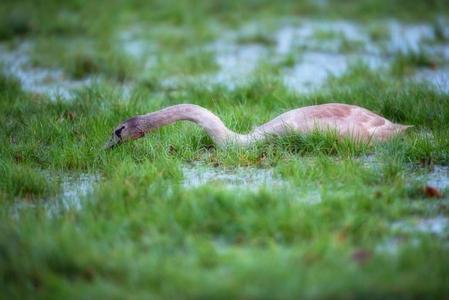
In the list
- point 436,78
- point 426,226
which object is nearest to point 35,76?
point 436,78

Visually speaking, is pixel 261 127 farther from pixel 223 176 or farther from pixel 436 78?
pixel 436 78

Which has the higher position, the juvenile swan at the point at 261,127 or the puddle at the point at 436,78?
the juvenile swan at the point at 261,127

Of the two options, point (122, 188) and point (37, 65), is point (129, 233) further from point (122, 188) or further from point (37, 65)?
point (37, 65)

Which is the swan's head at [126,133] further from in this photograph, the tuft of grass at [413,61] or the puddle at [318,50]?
the tuft of grass at [413,61]

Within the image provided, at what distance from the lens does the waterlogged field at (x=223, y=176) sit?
3.81 metres

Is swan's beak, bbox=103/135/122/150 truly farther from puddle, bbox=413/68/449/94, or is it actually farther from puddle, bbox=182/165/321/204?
puddle, bbox=413/68/449/94

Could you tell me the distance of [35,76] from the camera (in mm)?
9312

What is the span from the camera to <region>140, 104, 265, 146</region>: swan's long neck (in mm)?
6031

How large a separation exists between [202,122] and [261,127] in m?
0.53

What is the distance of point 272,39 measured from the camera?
1103cm

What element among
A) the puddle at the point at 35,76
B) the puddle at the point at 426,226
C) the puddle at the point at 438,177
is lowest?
the puddle at the point at 35,76

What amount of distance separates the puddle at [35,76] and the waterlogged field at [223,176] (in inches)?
1.5

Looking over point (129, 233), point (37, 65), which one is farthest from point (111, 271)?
point (37, 65)

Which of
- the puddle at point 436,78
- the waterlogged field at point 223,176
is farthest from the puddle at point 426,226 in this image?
the puddle at point 436,78
